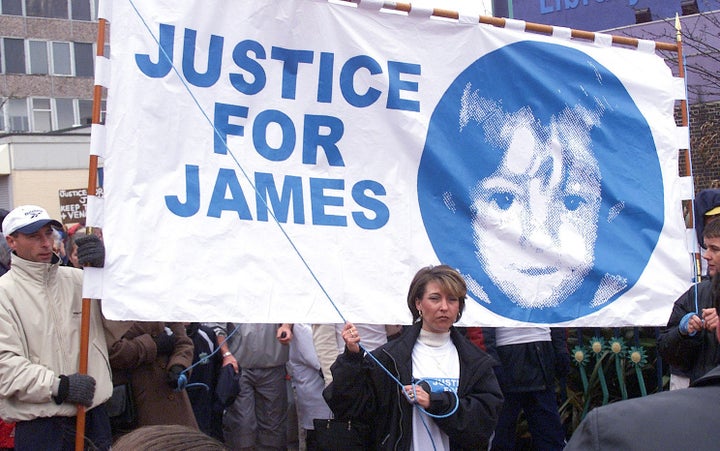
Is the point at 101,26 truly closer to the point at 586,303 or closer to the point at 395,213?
the point at 395,213

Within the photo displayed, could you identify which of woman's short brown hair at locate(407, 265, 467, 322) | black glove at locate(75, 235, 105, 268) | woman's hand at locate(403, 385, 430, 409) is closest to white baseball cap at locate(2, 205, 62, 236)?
black glove at locate(75, 235, 105, 268)

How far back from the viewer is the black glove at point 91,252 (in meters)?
4.07

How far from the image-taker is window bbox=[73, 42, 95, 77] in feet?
136

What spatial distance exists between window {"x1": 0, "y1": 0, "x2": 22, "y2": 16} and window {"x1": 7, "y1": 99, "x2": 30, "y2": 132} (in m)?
3.80

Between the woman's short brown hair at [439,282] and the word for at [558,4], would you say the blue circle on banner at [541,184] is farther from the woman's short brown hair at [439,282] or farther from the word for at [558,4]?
the word for at [558,4]

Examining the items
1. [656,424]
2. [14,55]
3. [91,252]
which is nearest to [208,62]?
[91,252]

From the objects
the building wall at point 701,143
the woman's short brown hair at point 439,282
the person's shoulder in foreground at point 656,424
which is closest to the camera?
the person's shoulder in foreground at point 656,424

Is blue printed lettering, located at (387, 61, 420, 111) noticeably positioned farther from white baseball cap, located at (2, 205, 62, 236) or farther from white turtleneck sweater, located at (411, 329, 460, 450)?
white baseball cap, located at (2, 205, 62, 236)

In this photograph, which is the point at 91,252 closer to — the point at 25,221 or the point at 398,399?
the point at 25,221

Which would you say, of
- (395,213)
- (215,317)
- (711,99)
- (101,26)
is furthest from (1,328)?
(711,99)

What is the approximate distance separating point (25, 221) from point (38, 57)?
39099 millimetres

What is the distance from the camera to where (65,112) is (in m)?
41.5

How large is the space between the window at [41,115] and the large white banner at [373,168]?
3856cm

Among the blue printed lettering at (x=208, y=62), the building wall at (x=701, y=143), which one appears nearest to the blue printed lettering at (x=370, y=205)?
the blue printed lettering at (x=208, y=62)
